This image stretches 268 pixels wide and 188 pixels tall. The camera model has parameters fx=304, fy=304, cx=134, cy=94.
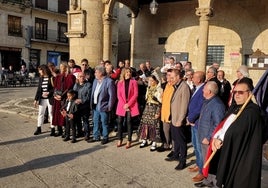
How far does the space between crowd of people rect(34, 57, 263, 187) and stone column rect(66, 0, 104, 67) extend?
6.55 feet

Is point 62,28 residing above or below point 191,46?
above

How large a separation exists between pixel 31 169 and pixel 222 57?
8.99 meters

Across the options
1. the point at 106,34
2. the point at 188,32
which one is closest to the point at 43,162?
the point at 106,34

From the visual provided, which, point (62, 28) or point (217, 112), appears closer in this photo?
point (217, 112)

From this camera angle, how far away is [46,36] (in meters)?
35.9

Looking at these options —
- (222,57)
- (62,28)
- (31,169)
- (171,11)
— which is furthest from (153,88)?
(62,28)

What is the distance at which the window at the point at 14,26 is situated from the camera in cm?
3219

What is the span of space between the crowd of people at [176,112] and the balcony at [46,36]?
28311 millimetres

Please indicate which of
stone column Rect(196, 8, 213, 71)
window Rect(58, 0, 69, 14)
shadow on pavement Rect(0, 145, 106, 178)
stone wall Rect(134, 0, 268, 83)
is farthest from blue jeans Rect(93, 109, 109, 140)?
window Rect(58, 0, 69, 14)

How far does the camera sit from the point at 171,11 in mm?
13219

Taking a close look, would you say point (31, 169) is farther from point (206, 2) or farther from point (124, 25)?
point (124, 25)

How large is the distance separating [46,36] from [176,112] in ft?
109

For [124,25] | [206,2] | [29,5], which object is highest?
[29,5]

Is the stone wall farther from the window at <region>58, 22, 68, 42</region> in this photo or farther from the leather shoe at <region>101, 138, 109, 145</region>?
the window at <region>58, 22, 68, 42</region>
